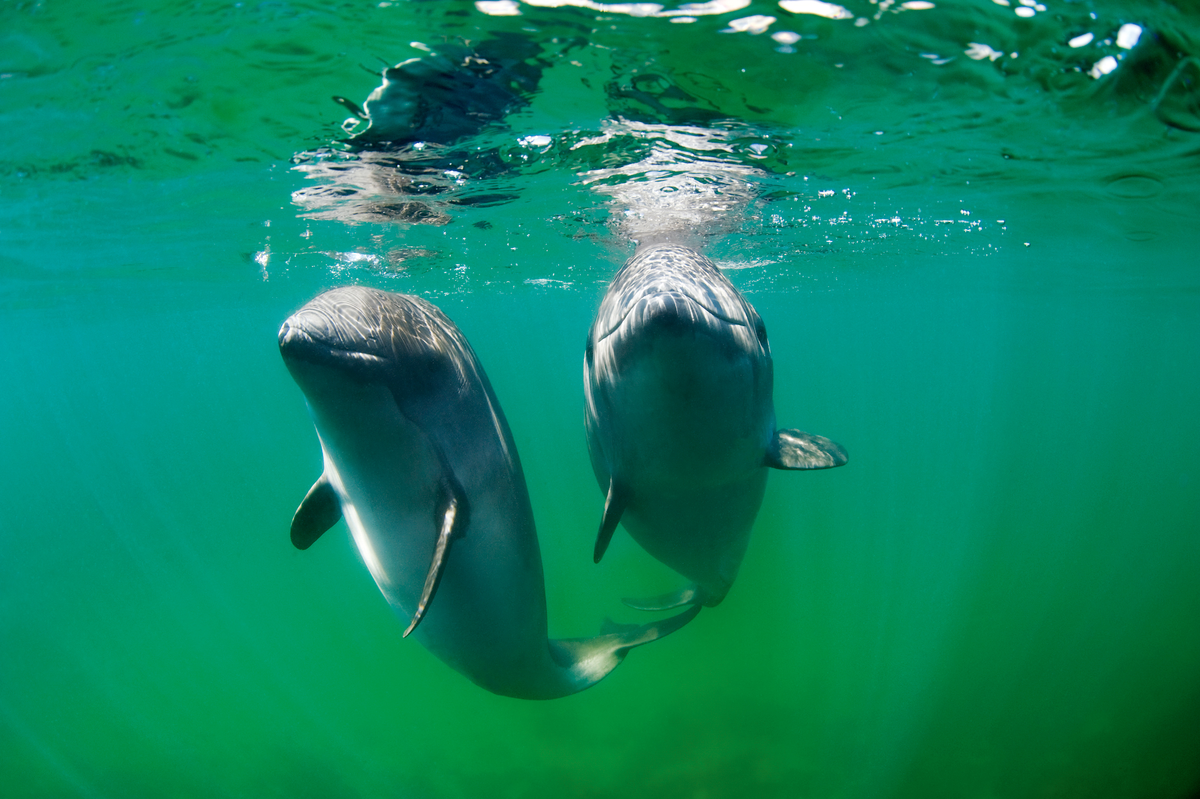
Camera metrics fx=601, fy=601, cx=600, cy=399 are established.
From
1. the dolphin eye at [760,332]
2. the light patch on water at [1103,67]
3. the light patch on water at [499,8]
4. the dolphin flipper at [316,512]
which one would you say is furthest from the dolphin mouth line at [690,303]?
the light patch on water at [1103,67]

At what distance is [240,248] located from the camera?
561 inches

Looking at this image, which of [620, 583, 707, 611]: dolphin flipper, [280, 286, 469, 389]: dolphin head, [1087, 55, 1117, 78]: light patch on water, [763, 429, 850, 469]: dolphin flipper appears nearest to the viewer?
[280, 286, 469, 389]: dolphin head

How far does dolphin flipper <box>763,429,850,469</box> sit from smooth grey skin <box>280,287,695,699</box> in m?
1.63

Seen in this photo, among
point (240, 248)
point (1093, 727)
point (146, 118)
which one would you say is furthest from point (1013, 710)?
point (240, 248)

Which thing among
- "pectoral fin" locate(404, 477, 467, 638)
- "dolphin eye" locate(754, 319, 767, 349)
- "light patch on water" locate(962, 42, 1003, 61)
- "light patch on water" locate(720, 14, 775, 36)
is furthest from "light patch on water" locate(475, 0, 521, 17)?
"light patch on water" locate(962, 42, 1003, 61)

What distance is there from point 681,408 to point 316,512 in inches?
95.3

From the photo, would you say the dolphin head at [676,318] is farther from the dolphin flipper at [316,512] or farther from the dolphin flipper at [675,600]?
the dolphin flipper at [675,600]

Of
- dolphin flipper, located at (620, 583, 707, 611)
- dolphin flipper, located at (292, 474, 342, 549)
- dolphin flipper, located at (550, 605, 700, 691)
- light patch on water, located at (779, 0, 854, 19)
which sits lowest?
dolphin flipper, located at (620, 583, 707, 611)

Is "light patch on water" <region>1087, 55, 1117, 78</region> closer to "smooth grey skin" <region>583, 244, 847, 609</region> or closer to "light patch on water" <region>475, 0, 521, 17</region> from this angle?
"smooth grey skin" <region>583, 244, 847, 609</region>

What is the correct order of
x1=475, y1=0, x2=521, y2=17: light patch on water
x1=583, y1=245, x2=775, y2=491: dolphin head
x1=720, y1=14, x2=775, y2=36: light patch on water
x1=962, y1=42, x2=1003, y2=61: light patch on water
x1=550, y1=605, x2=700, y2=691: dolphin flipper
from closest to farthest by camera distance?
x1=583, y1=245, x2=775, y2=491: dolphin head
x1=475, y1=0, x2=521, y2=17: light patch on water
x1=550, y1=605, x2=700, y2=691: dolphin flipper
x1=720, y1=14, x2=775, y2=36: light patch on water
x1=962, y1=42, x2=1003, y2=61: light patch on water

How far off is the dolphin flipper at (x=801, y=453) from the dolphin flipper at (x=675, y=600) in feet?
6.70

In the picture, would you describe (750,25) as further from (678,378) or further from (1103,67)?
(1103,67)

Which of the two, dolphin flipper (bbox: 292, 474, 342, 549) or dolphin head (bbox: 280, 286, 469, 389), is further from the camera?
dolphin flipper (bbox: 292, 474, 342, 549)

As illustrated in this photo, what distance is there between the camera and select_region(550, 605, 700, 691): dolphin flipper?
15.7 ft
